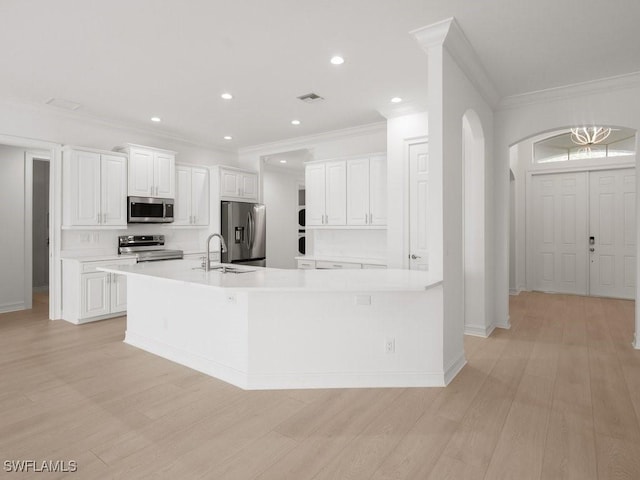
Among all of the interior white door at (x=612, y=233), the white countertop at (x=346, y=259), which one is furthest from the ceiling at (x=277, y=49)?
the interior white door at (x=612, y=233)

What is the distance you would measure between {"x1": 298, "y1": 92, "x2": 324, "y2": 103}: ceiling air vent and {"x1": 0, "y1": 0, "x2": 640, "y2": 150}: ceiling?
0.11 meters

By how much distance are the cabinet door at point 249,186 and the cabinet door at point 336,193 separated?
6.00 ft

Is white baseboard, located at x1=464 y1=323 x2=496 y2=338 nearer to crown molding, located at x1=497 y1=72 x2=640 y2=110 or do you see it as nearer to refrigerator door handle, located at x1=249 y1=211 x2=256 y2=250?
crown molding, located at x1=497 y1=72 x2=640 y2=110

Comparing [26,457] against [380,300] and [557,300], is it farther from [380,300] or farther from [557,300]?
[557,300]

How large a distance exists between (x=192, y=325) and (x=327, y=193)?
308 centimetres

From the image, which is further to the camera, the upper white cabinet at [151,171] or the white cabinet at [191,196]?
the white cabinet at [191,196]

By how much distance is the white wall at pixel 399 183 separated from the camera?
4.77m

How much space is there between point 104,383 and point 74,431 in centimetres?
74

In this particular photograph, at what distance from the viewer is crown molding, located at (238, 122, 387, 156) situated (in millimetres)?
5629

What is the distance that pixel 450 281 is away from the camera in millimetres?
3152

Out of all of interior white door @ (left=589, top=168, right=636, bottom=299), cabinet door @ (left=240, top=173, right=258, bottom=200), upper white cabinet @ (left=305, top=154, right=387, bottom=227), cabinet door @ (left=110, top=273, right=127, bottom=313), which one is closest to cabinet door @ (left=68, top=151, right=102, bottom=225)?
cabinet door @ (left=110, top=273, right=127, bottom=313)

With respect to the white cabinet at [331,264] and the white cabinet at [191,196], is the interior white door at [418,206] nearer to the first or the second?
the white cabinet at [331,264]

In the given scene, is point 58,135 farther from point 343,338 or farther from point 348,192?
point 343,338

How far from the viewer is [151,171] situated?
5723 mm
